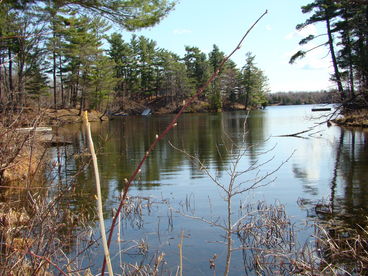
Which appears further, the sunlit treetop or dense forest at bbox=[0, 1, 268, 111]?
dense forest at bbox=[0, 1, 268, 111]

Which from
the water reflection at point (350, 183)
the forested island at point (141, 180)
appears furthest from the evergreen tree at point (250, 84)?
the water reflection at point (350, 183)

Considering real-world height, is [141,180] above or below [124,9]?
below

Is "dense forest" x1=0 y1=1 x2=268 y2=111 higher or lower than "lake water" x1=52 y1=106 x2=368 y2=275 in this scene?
higher

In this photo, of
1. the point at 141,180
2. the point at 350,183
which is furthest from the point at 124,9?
the point at 350,183

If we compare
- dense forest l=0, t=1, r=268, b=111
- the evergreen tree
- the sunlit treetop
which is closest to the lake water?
the sunlit treetop

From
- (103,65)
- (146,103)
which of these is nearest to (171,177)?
(103,65)

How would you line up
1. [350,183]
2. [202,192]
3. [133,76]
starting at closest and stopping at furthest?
1. [202,192]
2. [350,183]
3. [133,76]

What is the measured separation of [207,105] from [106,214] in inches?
2694

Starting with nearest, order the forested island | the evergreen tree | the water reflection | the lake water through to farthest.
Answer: the forested island
the lake water
the water reflection
the evergreen tree

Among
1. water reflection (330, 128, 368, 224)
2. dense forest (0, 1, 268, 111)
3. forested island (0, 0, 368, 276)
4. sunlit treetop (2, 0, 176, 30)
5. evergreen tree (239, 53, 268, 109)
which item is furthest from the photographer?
evergreen tree (239, 53, 268, 109)

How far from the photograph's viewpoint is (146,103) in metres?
77.8

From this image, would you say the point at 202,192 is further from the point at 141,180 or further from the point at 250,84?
the point at 250,84

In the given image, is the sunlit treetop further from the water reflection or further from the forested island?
the water reflection

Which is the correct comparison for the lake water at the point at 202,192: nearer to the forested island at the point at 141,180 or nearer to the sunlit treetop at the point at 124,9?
the forested island at the point at 141,180
